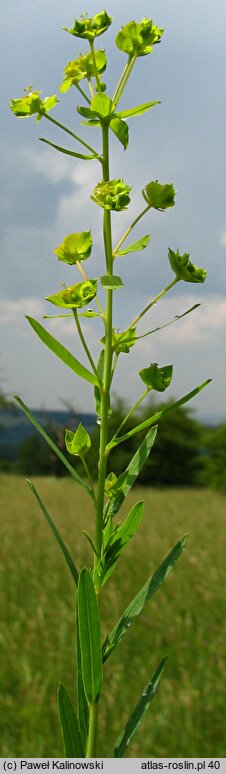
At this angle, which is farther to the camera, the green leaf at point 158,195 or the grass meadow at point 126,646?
the grass meadow at point 126,646

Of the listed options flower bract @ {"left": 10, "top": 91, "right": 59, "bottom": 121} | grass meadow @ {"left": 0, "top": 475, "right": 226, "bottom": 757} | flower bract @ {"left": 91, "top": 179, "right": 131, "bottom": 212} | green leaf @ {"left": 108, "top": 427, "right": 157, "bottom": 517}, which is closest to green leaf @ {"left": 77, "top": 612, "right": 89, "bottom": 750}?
green leaf @ {"left": 108, "top": 427, "right": 157, "bottom": 517}

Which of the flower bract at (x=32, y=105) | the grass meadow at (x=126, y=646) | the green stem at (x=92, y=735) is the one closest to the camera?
the green stem at (x=92, y=735)

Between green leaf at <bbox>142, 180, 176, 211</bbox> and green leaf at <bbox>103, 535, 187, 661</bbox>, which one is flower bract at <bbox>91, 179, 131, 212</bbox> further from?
green leaf at <bbox>103, 535, 187, 661</bbox>

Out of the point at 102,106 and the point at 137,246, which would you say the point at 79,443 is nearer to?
the point at 137,246

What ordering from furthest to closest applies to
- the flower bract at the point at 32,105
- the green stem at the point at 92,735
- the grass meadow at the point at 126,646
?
1. the grass meadow at the point at 126,646
2. the flower bract at the point at 32,105
3. the green stem at the point at 92,735

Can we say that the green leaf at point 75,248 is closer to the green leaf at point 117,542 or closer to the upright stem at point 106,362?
the upright stem at point 106,362

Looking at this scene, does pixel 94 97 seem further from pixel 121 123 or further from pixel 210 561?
pixel 210 561

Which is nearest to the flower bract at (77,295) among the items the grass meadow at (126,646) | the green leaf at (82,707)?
the green leaf at (82,707)
